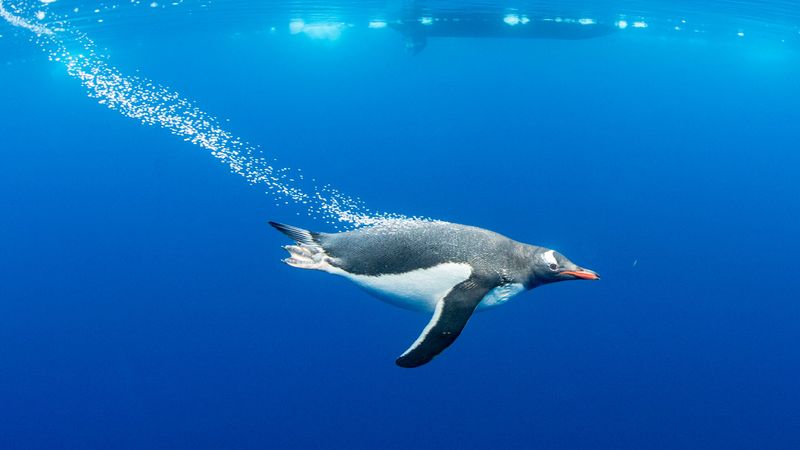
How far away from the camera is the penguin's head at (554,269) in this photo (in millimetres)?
3910

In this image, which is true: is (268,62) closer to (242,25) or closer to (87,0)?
(242,25)

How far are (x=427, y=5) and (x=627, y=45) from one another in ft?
26.1

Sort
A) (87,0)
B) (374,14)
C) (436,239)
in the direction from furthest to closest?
1. (374,14)
2. (87,0)
3. (436,239)

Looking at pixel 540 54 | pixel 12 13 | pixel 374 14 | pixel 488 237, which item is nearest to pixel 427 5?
pixel 374 14

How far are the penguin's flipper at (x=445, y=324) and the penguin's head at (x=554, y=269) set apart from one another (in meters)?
0.46

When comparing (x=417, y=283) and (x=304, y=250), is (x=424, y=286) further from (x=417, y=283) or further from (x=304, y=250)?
(x=304, y=250)

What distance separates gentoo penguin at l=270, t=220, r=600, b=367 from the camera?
3.86 m

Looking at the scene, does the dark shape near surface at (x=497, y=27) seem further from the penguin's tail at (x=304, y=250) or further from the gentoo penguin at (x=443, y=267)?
the gentoo penguin at (x=443, y=267)

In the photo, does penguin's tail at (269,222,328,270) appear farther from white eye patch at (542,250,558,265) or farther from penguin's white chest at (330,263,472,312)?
white eye patch at (542,250,558,265)

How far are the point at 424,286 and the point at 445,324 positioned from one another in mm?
474

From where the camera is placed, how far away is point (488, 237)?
418cm

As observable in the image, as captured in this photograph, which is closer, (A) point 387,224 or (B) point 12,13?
(A) point 387,224

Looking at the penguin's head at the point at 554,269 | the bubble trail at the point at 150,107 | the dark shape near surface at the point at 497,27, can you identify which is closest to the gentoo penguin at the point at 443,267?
the penguin's head at the point at 554,269

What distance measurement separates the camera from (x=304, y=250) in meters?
4.60
